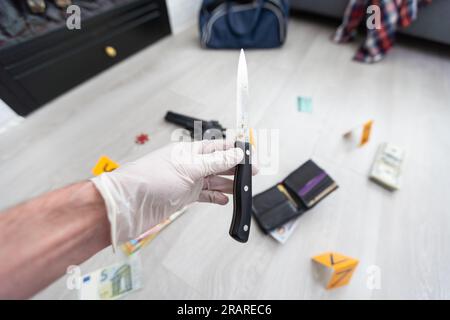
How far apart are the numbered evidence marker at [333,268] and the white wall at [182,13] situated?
1.74m

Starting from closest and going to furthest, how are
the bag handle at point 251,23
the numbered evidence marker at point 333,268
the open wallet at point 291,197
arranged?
the numbered evidence marker at point 333,268, the open wallet at point 291,197, the bag handle at point 251,23

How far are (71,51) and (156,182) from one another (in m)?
1.11

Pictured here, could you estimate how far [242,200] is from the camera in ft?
1.44

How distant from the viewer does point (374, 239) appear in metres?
0.70

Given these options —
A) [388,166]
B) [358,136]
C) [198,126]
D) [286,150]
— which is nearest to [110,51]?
[198,126]

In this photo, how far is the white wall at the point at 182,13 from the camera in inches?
59.6

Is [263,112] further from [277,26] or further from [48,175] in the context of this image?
[48,175]

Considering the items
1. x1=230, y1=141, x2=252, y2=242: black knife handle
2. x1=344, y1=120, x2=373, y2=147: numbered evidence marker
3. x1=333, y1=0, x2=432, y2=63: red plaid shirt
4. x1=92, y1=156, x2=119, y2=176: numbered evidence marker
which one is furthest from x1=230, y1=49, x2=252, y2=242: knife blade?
x1=333, y1=0, x2=432, y2=63: red plaid shirt

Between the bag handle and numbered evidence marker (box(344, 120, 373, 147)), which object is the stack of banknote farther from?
the bag handle

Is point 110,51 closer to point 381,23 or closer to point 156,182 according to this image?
point 156,182

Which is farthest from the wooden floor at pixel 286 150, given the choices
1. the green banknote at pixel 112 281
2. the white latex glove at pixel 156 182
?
the white latex glove at pixel 156 182

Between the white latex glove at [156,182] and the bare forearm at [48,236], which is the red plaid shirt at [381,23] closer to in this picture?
the white latex glove at [156,182]

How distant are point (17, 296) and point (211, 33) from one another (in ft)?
4.97
